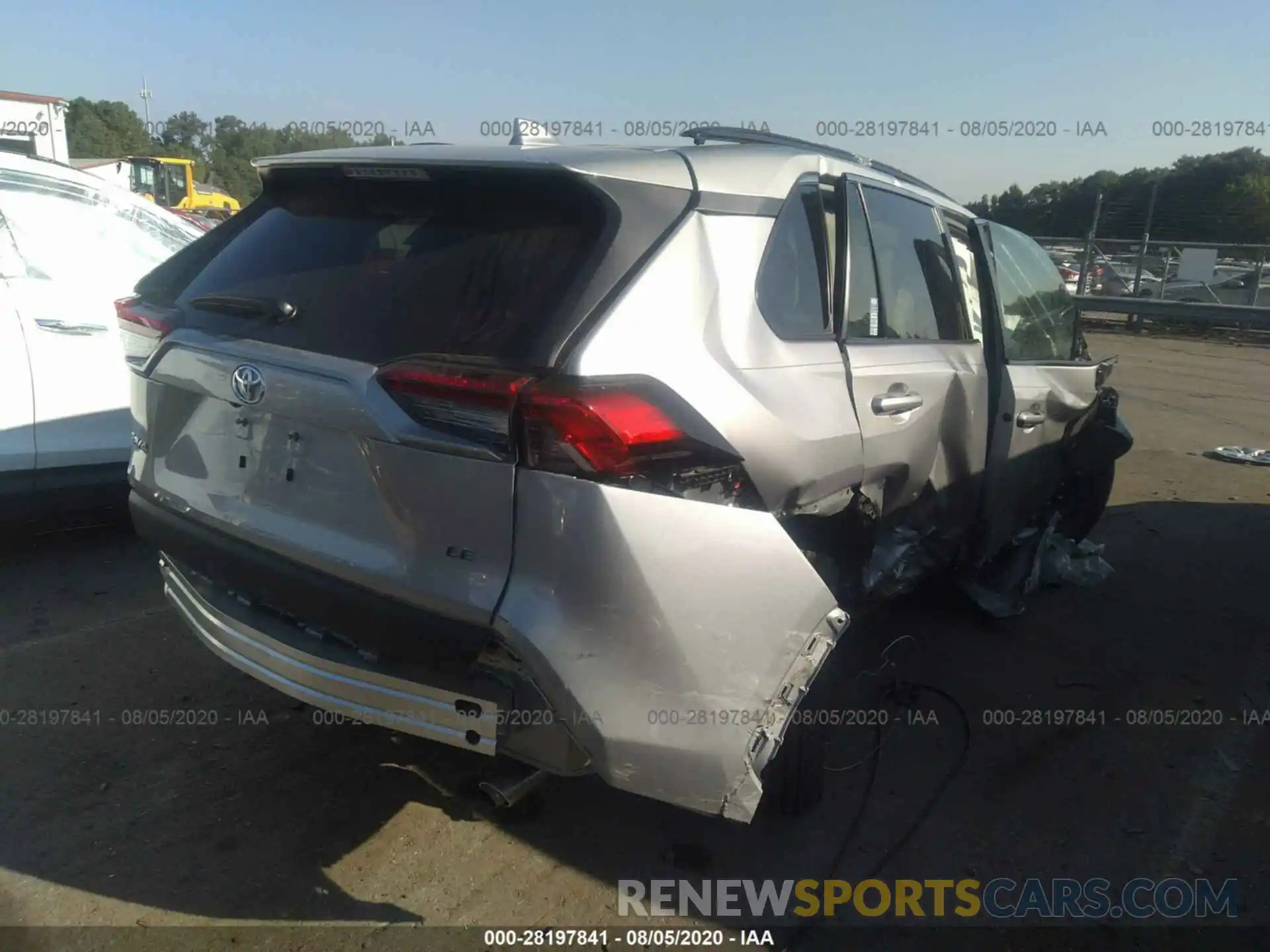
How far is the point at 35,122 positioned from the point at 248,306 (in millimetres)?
24762

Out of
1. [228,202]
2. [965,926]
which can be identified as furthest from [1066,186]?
[965,926]

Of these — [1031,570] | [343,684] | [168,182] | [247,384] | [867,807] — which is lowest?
[867,807]

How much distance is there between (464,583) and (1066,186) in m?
30.7

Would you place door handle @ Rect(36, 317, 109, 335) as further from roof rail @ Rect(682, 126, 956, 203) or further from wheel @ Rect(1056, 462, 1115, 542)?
wheel @ Rect(1056, 462, 1115, 542)

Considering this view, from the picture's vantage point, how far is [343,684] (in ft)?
7.21

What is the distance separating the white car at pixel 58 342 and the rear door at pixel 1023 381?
3782mm

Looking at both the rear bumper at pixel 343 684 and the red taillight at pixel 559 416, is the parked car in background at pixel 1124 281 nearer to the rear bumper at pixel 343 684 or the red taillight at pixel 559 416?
the red taillight at pixel 559 416

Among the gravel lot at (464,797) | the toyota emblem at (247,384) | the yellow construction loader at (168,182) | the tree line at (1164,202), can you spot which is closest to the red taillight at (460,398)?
the toyota emblem at (247,384)

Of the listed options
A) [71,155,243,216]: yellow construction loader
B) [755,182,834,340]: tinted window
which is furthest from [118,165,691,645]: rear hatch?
[71,155,243,216]: yellow construction loader

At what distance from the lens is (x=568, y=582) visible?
1.93 meters

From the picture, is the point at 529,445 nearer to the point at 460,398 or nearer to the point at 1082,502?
the point at 460,398

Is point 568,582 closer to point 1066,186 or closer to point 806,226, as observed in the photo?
point 806,226

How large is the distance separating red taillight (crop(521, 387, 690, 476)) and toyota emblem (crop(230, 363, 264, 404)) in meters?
0.75

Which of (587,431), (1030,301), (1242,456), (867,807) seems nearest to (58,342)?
(587,431)
